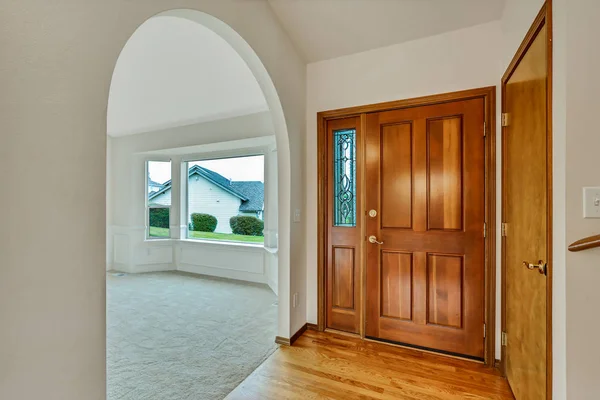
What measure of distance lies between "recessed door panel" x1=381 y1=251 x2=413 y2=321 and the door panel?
685 mm

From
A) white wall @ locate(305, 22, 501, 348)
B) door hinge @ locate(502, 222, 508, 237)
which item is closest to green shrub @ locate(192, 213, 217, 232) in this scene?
white wall @ locate(305, 22, 501, 348)

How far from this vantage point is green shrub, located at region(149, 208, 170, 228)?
17.9ft

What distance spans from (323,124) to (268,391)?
2.22 m

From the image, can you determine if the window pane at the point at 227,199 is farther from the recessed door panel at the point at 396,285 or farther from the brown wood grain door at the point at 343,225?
the recessed door panel at the point at 396,285

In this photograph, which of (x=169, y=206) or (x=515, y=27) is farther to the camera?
(x=169, y=206)

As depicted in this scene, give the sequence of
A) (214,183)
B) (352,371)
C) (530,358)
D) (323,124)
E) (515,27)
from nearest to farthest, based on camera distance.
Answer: (530,358) < (515,27) < (352,371) < (323,124) < (214,183)

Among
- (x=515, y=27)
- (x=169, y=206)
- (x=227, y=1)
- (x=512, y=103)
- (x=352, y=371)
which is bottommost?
(x=352, y=371)

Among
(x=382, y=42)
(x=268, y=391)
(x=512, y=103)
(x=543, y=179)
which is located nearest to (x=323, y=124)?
(x=382, y=42)

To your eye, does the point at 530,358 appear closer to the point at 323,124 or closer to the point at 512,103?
the point at 512,103

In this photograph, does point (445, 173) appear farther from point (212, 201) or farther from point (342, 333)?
point (212, 201)

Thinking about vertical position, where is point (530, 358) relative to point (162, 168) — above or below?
below

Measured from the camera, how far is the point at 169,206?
17.9 feet

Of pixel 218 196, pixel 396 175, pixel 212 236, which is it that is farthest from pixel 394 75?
pixel 212 236

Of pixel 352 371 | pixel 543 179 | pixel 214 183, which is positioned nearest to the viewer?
pixel 543 179
